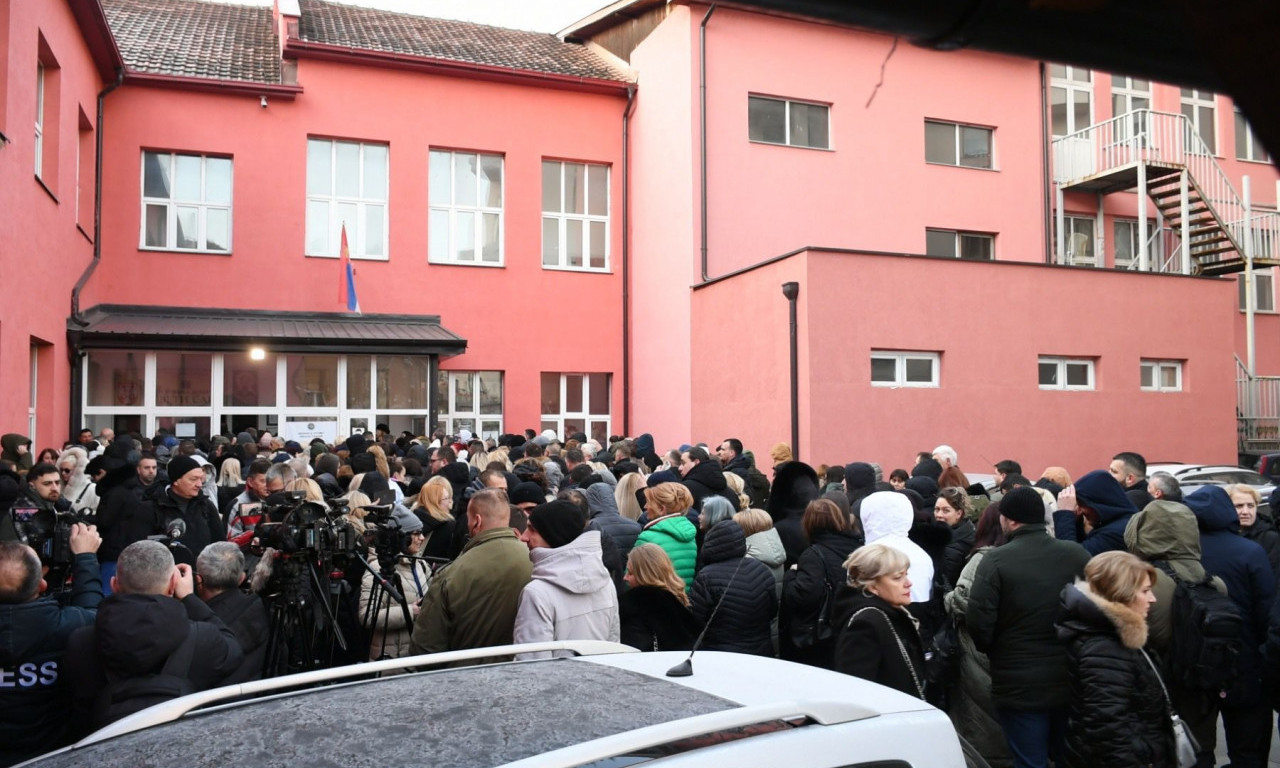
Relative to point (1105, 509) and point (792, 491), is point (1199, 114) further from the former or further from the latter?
point (1105, 509)

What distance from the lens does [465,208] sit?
19.8 meters

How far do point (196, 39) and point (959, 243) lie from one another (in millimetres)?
15751

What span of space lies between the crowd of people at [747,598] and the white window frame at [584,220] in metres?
13.3

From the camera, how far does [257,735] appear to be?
2.27m

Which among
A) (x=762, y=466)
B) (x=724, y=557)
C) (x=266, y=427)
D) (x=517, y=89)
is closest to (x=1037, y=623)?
(x=724, y=557)

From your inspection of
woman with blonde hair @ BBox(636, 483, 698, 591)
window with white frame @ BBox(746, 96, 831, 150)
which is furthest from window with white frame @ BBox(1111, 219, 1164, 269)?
woman with blonde hair @ BBox(636, 483, 698, 591)

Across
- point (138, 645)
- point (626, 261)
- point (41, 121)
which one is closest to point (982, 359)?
point (626, 261)

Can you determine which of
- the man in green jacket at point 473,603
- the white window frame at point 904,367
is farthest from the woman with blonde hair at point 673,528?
the white window frame at point 904,367

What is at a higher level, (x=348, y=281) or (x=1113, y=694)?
(x=348, y=281)

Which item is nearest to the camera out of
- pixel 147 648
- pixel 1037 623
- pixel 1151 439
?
pixel 147 648

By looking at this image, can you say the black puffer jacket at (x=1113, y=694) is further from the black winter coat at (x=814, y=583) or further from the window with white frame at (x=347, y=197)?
the window with white frame at (x=347, y=197)

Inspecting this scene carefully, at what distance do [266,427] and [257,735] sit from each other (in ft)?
53.8

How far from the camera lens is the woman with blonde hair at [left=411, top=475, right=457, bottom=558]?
22.2 feet

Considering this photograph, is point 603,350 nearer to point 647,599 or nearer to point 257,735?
point 647,599
